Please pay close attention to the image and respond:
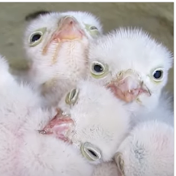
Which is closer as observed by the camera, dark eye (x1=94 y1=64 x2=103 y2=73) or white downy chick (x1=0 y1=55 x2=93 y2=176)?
white downy chick (x1=0 y1=55 x2=93 y2=176)

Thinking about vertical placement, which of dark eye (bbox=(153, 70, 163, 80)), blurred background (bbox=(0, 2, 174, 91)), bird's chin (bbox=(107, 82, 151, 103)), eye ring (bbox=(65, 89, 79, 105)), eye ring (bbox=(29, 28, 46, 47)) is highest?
blurred background (bbox=(0, 2, 174, 91))

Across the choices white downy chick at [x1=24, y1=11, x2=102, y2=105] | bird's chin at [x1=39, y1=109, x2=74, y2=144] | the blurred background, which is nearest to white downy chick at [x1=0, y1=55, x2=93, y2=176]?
bird's chin at [x1=39, y1=109, x2=74, y2=144]

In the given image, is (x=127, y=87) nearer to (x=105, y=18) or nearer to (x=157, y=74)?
(x=157, y=74)

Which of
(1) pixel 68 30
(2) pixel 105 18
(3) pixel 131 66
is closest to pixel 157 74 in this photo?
(3) pixel 131 66

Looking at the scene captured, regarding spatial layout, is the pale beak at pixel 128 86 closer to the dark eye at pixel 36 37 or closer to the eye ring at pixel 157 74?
the eye ring at pixel 157 74

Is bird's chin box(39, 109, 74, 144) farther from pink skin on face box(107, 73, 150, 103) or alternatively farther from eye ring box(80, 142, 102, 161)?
pink skin on face box(107, 73, 150, 103)

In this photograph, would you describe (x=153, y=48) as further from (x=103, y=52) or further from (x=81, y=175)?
(x=81, y=175)

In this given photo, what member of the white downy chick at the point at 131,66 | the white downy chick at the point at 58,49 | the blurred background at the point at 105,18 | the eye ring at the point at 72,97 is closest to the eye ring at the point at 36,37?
the white downy chick at the point at 58,49
